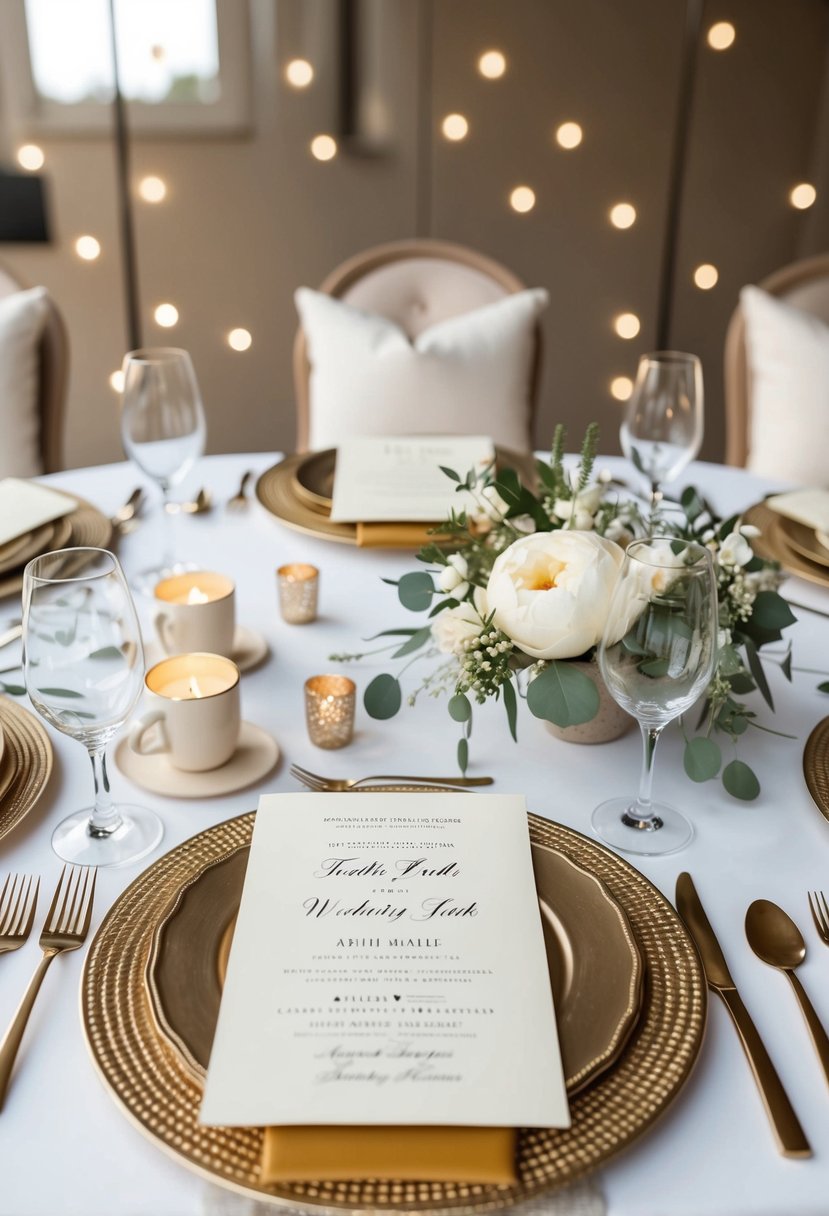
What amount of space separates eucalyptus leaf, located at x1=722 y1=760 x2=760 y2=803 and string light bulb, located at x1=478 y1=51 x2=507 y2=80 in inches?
92.5

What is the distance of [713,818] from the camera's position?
780 mm

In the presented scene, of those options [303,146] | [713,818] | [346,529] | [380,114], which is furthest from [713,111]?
[713,818]

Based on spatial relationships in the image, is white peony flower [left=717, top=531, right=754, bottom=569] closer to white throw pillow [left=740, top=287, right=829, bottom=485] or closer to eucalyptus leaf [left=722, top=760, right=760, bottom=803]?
eucalyptus leaf [left=722, top=760, right=760, bottom=803]

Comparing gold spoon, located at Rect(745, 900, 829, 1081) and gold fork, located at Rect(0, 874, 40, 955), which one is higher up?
gold fork, located at Rect(0, 874, 40, 955)

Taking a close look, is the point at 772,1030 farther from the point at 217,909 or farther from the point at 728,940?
the point at 217,909

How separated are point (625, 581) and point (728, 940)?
245mm

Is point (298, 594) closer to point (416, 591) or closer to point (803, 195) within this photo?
point (416, 591)

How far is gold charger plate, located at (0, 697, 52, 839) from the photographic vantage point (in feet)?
2.50

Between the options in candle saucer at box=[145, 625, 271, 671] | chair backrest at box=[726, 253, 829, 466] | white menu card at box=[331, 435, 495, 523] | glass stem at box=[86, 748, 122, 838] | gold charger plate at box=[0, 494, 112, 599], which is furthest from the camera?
chair backrest at box=[726, 253, 829, 466]

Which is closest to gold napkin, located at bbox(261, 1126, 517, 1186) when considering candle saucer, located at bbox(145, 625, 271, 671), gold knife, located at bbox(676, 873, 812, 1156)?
gold knife, located at bbox(676, 873, 812, 1156)

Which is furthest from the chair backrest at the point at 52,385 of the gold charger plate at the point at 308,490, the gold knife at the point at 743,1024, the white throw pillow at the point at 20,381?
the gold knife at the point at 743,1024

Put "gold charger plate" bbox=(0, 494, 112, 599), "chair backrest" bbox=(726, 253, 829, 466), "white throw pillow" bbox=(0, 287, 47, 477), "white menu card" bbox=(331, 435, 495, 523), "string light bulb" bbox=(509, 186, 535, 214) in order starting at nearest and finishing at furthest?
"gold charger plate" bbox=(0, 494, 112, 599) < "white menu card" bbox=(331, 435, 495, 523) < "white throw pillow" bbox=(0, 287, 47, 477) < "chair backrest" bbox=(726, 253, 829, 466) < "string light bulb" bbox=(509, 186, 535, 214)

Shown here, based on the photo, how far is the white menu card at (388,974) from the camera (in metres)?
0.50

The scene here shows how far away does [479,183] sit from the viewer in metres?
2.73
